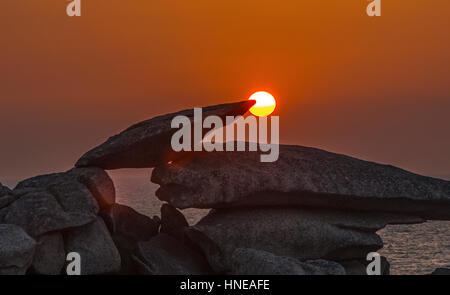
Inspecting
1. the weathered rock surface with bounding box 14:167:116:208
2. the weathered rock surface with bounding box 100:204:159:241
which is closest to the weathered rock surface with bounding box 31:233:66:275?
the weathered rock surface with bounding box 14:167:116:208

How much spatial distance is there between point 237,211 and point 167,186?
149 inches

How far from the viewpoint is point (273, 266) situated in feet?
73.6

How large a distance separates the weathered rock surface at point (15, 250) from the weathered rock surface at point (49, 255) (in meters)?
1.05

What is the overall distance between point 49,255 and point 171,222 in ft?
27.1

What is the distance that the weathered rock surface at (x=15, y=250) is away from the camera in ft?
71.9

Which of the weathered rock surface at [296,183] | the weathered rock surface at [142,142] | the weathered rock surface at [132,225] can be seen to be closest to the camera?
the weathered rock surface at [142,142]

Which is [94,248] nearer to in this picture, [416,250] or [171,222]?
[171,222]

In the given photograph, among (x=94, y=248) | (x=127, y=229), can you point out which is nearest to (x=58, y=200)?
(x=94, y=248)

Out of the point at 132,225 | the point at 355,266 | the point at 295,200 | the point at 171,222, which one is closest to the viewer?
the point at 295,200

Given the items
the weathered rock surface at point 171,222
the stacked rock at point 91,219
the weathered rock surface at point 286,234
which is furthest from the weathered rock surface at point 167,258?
the weathered rock surface at point 171,222

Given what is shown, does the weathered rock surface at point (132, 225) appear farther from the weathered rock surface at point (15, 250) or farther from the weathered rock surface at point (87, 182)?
the weathered rock surface at point (15, 250)

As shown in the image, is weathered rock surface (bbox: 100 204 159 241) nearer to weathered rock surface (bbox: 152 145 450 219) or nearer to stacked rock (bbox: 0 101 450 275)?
stacked rock (bbox: 0 101 450 275)
